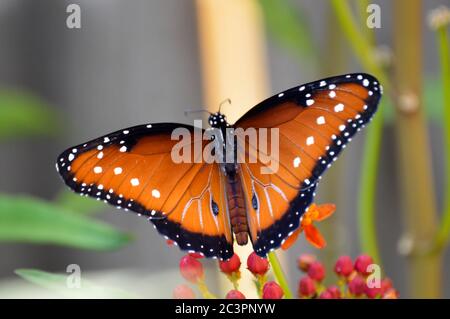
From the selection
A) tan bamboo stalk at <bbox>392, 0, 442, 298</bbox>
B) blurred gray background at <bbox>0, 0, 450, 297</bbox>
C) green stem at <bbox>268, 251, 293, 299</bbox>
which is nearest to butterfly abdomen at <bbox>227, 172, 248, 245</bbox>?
green stem at <bbox>268, 251, 293, 299</bbox>

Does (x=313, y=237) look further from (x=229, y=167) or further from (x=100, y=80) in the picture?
(x=100, y=80)

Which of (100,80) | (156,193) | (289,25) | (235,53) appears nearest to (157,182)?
(156,193)

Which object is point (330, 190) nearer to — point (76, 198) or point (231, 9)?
point (76, 198)

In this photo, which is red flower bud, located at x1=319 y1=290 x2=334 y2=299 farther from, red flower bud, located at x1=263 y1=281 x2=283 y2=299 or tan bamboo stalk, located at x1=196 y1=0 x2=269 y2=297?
tan bamboo stalk, located at x1=196 y1=0 x2=269 y2=297

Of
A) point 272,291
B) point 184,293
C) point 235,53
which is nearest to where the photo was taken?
point 272,291

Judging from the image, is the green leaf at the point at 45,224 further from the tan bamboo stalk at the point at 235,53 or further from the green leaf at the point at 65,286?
the tan bamboo stalk at the point at 235,53

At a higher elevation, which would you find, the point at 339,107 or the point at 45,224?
the point at 339,107

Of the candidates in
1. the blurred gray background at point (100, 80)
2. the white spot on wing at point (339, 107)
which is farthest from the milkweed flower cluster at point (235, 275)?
the blurred gray background at point (100, 80)
